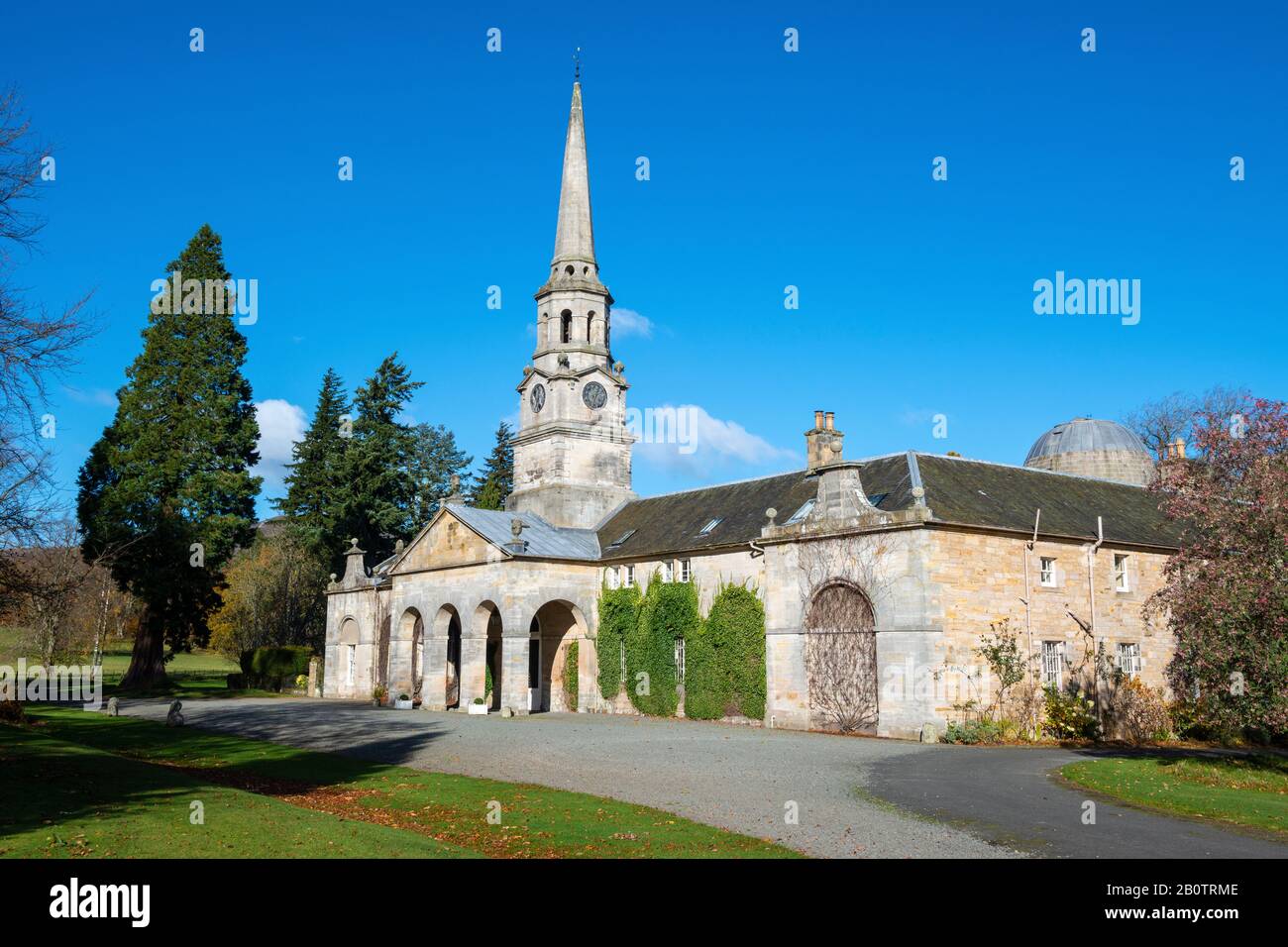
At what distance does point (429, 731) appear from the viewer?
99.8 ft

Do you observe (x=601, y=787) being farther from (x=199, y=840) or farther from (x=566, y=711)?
(x=566, y=711)

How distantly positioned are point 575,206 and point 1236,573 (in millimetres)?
35189

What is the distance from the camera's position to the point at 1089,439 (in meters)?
45.7

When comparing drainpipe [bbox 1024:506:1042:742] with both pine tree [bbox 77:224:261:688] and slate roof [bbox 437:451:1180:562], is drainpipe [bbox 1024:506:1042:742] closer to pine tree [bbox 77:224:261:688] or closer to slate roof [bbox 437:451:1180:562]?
slate roof [bbox 437:451:1180:562]

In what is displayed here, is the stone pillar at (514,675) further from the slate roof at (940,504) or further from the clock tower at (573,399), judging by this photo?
the clock tower at (573,399)

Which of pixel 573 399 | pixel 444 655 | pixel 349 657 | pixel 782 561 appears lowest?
pixel 349 657

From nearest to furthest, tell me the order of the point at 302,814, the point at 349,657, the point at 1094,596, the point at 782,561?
the point at 302,814, the point at 1094,596, the point at 782,561, the point at 349,657

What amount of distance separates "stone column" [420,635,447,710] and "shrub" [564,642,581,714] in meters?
5.11

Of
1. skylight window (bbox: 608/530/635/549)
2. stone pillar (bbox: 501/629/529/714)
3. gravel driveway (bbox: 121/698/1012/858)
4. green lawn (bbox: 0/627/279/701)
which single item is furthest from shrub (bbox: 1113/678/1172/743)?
green lawn (bbox: 0/627/279/701)

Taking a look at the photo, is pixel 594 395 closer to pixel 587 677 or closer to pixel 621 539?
pixel 621 539

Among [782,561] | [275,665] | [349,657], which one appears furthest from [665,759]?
[275,665]

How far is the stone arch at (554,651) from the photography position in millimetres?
40219

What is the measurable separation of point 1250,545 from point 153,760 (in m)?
22.9

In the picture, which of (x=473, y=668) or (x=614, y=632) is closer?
(x=614, y=632)
